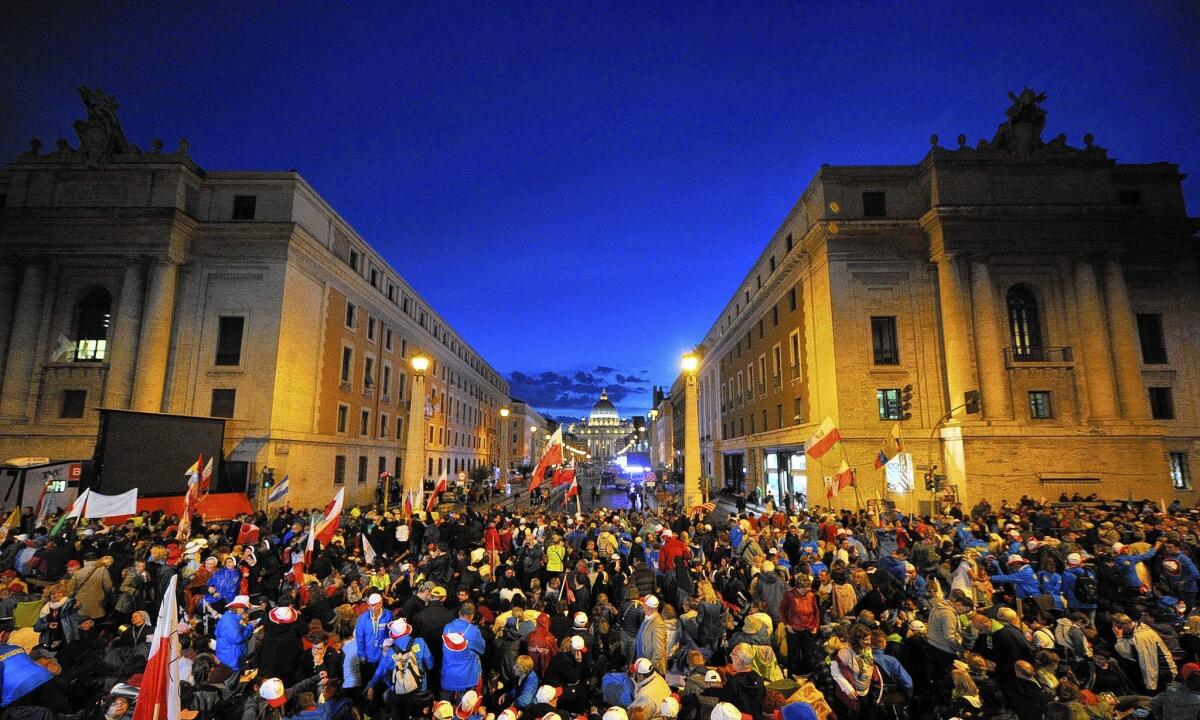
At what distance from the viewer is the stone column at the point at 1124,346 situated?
89.4ft

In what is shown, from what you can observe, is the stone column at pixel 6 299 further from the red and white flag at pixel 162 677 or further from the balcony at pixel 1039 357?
the balcony at pixel 1039 357

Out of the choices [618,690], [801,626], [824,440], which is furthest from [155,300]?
[801,626]

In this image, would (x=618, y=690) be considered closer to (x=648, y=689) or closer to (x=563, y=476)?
(x=648, y=689)

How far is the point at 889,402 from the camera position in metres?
28.5

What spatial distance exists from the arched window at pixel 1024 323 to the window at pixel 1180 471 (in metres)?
7.77

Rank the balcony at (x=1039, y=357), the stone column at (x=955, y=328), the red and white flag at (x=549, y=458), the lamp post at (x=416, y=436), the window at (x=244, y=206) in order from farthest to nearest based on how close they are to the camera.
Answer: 1. the window at (x=244, y=206)
2. the balcony at (x=1039, y=357)
3. the stone column at (x=955, y=328)
4. the lamp post at (x=416, y=436)
5. the red and white flag at (x=549, y=458)

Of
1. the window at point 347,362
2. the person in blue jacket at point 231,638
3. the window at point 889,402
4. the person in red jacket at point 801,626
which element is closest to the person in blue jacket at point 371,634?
the person in blue jacket at point 231,638

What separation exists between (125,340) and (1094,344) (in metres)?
49.2

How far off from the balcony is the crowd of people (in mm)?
16569

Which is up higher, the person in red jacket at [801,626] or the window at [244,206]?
the window at [244,206]

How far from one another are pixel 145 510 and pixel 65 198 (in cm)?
2089

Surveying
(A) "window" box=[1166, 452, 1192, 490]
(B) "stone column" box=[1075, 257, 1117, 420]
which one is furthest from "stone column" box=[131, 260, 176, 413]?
(A) "window" box=[1166, 452, 1192, 490]

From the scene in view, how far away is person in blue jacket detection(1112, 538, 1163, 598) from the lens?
10055mm

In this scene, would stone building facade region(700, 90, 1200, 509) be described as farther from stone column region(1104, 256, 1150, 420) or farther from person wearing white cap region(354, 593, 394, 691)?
person wearing white cap region(354, 593, 394, 691)
